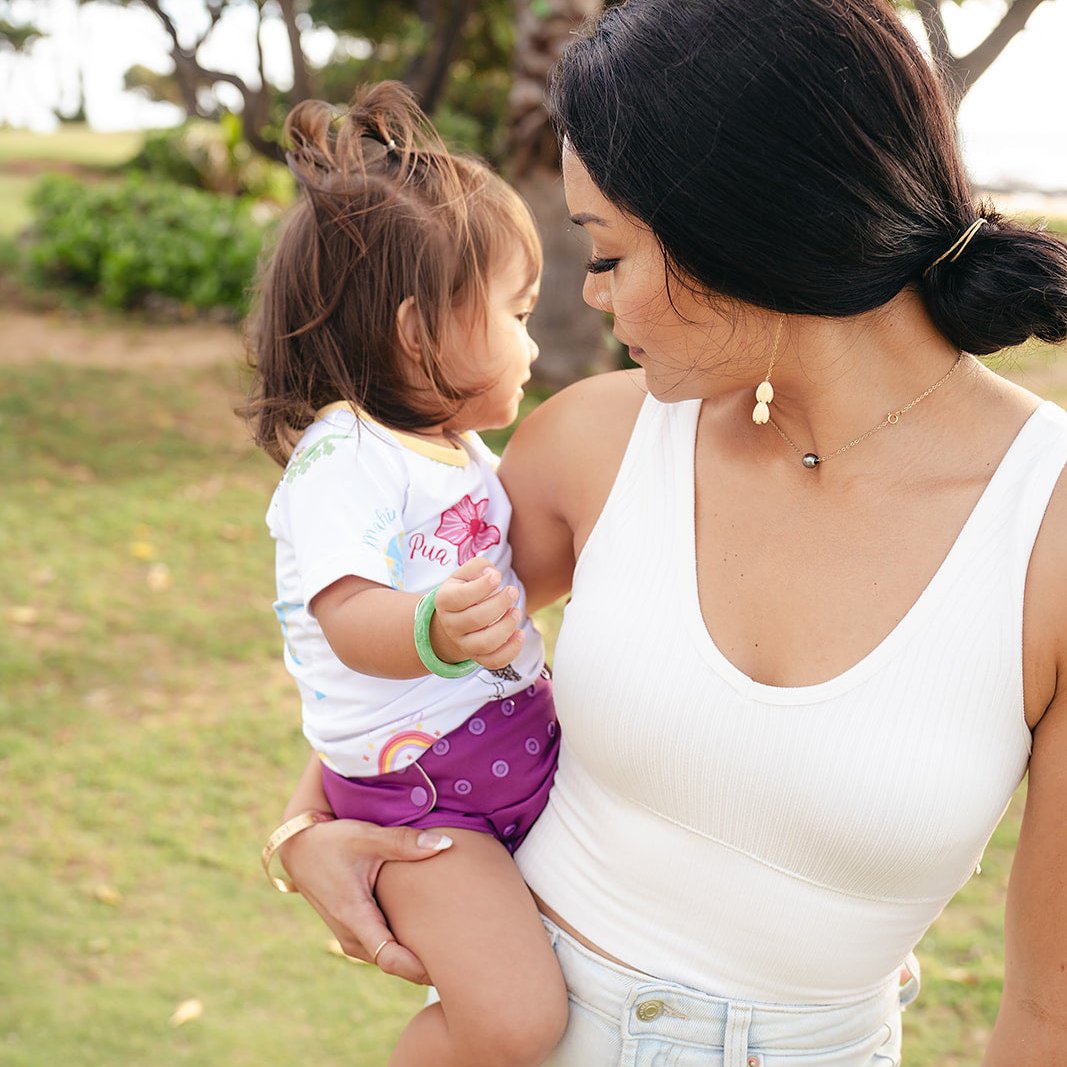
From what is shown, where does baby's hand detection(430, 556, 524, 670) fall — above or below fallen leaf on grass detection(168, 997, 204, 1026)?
above

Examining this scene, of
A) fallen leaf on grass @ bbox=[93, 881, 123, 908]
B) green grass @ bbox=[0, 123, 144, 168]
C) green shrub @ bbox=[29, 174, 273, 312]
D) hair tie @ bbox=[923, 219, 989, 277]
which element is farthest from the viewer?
green grass @ bbox=[0, 123, 144, 168]

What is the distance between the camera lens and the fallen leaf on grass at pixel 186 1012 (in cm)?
339

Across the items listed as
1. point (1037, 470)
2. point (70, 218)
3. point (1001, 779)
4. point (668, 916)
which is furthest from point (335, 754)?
point (70, 218)

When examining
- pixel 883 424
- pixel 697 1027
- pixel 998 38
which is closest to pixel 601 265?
pixel 883 424

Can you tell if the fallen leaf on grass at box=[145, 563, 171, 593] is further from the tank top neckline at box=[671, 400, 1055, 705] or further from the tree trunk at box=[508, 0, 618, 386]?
the tank top neckline at box=[671, 400, 1055, 705]

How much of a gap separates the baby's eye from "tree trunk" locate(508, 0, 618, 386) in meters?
5.66

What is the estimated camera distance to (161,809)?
4.29 metres

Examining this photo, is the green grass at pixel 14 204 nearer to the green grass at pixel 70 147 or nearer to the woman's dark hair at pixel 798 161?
the green grass at pixel 70 147

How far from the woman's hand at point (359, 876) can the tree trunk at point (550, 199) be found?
5.68m

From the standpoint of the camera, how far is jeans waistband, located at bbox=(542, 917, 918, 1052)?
5.57 feet

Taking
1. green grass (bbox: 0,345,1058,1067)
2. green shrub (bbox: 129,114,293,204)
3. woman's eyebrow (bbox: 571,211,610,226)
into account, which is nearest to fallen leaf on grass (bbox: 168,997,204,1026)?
green grass (bbox: 0,345,1058,1067)

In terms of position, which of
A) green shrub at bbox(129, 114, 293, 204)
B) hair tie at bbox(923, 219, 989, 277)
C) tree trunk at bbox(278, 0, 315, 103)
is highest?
hair tie at bbox(923, 219, 989, 277)

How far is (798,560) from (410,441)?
706mm

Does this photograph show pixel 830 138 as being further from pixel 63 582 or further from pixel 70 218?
pixel 70 218
